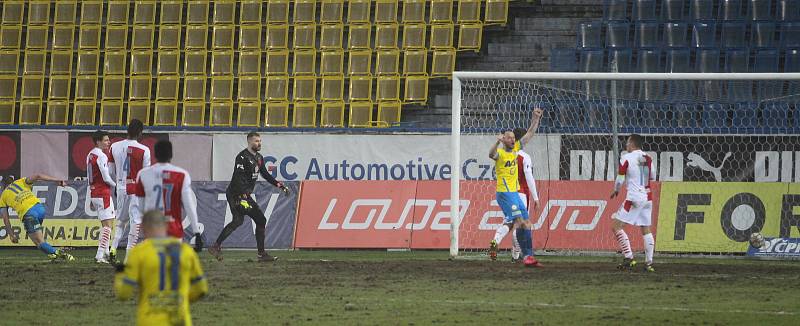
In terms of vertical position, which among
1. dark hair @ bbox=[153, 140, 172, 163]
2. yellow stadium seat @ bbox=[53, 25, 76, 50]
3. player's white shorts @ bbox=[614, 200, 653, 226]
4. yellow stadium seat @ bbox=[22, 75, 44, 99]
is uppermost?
yellow stadium seat @ bbox=[53, 25, 76, 50]

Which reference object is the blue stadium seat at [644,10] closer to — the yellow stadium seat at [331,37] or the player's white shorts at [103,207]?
the yellow stadium seat at [331,37]

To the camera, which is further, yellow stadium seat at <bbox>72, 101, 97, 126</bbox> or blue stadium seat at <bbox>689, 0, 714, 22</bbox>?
yellow stadium seat at <bbox>72, 101, 97, 126</bbox>

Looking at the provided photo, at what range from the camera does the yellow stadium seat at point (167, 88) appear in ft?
97.9

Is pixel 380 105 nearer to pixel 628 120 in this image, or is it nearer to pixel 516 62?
pixel 516 62

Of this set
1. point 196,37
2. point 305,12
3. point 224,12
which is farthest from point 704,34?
point 196,37

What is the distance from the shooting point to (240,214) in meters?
19.5

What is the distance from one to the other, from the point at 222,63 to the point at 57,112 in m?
4.19

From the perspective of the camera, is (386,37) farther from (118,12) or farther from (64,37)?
(64,37)

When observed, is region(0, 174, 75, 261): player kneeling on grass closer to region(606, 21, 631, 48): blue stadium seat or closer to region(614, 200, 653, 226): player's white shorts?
region(614, 200, 653, 226): player's white shorts

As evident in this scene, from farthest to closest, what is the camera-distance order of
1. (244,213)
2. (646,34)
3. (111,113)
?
(111,113) → (646,34) → (244,213)

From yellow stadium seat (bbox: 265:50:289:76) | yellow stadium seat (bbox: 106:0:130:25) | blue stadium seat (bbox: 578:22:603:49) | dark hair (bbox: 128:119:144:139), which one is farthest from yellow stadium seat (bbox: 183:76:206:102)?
dark hair (bbox: 128:119:144:139)

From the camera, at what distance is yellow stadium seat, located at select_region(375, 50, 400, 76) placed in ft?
94.8

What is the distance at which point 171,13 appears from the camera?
31.3m

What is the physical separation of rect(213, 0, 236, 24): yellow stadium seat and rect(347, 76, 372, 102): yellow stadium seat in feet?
13.5
